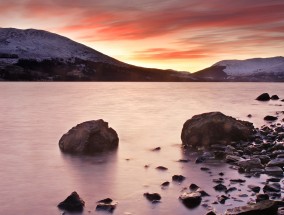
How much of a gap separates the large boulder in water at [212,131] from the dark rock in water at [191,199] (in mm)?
8871

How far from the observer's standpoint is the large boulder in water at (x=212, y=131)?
20808 mm

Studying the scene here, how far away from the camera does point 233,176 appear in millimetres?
14406

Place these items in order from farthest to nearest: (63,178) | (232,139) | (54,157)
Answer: (232,139), (54,157), (63,178)

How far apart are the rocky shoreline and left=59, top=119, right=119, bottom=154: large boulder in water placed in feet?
9.83

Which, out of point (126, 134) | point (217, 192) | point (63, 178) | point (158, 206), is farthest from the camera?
point (126, 134)

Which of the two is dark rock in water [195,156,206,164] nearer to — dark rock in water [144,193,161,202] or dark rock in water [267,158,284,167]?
dark rock in water [267,158,284,167]

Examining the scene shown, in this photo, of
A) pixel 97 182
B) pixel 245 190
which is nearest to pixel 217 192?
pixel 245 190

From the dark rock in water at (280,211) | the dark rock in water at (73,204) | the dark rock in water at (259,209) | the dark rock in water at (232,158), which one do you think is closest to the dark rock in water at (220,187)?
the dark rock in water at (280,211)

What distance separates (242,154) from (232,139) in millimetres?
3042

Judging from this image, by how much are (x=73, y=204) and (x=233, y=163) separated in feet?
→ 25.2

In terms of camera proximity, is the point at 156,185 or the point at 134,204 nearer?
the point at 134,204

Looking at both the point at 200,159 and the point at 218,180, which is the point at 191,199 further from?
the point at 200,159

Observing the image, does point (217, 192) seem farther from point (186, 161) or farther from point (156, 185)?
point (186, 161)

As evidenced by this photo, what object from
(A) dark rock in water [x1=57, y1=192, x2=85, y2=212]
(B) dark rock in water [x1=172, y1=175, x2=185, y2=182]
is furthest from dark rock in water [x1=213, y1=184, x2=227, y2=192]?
(A) dark rock in water [x1=57, y1=192, x2=85, y2=212]
